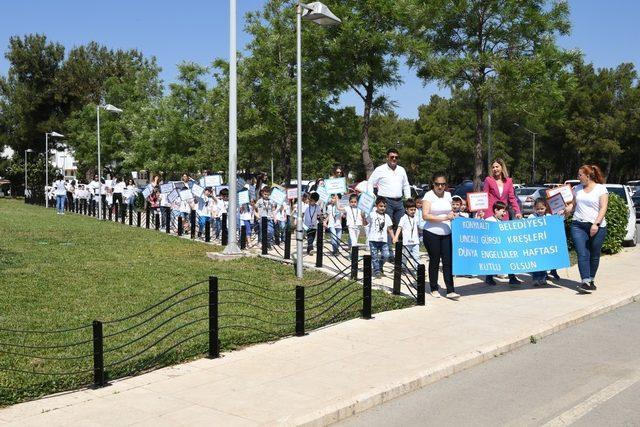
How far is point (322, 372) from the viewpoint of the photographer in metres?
6.46

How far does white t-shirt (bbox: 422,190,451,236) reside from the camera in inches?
402

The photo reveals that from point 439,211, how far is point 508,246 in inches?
66.6

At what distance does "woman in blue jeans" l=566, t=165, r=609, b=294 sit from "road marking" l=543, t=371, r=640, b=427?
433 cm

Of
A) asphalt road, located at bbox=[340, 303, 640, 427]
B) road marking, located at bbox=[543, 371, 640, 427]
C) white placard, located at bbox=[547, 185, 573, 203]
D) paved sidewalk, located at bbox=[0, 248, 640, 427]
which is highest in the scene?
white placard, located at bbox=[547, 185, 573, 203]

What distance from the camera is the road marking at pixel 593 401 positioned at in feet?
17.5

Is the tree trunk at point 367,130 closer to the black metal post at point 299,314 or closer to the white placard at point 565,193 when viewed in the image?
the white placard at point 565,193

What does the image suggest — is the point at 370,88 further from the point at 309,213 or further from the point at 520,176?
the point at 520,176

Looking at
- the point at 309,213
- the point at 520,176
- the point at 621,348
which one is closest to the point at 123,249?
the point at 309,213

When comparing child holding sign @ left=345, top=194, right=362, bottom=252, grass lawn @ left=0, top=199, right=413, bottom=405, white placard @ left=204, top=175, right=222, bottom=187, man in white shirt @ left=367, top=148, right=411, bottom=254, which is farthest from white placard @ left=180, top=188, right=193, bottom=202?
man in white shirt @ left=367, top=148, right=411, bottom=254

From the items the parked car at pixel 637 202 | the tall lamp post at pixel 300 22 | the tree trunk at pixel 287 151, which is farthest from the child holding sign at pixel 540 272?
the parked car at pixel 637 202

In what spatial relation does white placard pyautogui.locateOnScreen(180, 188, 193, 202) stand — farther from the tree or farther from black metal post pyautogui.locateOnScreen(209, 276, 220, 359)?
black metal post pyautogui.locateOnScreen(209, 276, 220, 359)

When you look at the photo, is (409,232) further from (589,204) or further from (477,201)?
(589,204)

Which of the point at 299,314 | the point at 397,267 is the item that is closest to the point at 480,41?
the point at 397,267

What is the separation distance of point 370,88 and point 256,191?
566 cm
